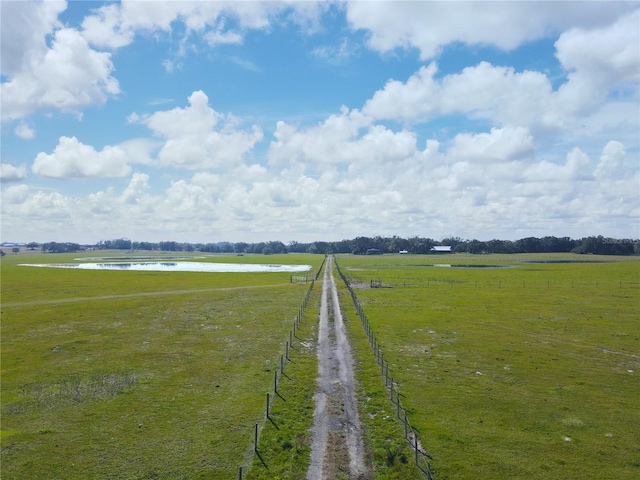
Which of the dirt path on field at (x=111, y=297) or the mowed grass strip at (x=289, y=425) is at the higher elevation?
the dirt path on field at (x=111, y=297)

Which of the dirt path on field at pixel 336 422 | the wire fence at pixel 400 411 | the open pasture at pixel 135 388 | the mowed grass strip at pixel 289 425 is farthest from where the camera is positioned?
the open pasture at pixel 135 388

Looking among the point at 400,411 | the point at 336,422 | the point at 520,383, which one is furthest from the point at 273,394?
the point at 520,383

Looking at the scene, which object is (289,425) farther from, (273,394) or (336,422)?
(273,394)

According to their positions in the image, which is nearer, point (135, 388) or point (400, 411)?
point (400, 411)

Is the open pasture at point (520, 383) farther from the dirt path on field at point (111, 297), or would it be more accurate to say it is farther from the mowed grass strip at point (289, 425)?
the dirt path on field at point (111, 297)

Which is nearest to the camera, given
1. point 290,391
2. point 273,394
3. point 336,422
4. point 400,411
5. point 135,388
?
point 336,422

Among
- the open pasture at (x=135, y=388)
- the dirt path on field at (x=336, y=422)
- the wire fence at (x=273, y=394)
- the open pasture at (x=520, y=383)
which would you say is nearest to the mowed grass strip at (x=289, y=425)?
the wire fence at (x=273, y=394)

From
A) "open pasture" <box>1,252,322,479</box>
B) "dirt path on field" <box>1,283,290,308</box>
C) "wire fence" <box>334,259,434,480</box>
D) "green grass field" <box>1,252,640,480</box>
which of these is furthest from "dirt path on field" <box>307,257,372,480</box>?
"dirt path on field" <box>1,283,290,308</box>
